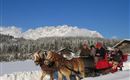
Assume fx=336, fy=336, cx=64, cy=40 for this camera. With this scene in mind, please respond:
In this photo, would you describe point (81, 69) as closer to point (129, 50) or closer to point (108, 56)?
point (108, 56)

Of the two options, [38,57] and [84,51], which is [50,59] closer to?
[38,57]

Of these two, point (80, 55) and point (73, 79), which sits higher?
point (80, 55)

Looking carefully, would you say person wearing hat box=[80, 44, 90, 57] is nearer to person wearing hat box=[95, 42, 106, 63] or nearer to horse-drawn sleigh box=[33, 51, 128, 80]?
horse-drawn sleigh box=[33, 51, 128, 80]

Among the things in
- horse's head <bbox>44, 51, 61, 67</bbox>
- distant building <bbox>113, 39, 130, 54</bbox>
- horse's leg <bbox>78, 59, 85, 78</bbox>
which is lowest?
horse's leg <bbox>78, 59, 85, 78</bbox>

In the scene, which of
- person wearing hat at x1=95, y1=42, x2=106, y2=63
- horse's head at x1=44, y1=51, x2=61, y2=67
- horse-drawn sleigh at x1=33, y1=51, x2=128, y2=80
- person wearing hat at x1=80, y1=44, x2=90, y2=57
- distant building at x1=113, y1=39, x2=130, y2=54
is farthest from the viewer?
distant building at x1=113, y1=39, x2=130, y2=54

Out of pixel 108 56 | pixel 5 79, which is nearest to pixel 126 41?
pixel 108 56

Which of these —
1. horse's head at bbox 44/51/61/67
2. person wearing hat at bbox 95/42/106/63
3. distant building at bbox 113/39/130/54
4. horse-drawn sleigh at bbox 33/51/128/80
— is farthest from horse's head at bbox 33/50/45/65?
distant building at bbox 113/39/130/54

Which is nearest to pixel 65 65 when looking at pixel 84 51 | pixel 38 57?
pixel 38 57

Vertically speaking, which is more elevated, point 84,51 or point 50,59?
point 84,51

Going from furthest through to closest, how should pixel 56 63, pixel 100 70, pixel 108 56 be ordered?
pixel 108 56, pixel 100 70, pixel 56 63

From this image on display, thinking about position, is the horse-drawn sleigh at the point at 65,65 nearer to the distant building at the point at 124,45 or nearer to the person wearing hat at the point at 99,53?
the person wearing hat at the point at 99,53

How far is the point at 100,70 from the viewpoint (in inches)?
717

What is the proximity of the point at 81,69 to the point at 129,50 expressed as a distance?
4335 cm

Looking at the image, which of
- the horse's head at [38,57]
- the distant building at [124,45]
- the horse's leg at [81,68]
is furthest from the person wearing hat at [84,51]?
the distant building at [124,45]
